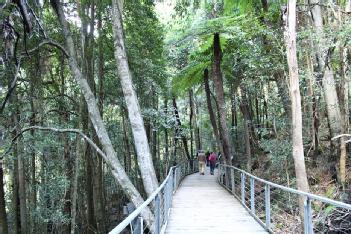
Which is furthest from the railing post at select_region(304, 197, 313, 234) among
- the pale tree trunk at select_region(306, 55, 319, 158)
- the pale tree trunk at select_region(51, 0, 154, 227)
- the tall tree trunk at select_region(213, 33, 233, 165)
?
the tall tree trunk at select_region(213, 33, 233, 165)

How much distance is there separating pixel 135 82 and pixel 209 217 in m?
8.49

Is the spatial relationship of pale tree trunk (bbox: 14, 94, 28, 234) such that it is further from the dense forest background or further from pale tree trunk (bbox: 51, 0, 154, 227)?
pale tree trunk (bbox: 51, 0, 154, 227)

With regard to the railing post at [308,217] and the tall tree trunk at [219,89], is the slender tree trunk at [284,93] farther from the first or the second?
the railing post at [308,217]

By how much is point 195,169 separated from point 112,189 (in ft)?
28.3

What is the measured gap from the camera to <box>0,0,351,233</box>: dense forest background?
10312mm

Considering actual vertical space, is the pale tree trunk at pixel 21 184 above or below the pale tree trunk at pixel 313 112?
below

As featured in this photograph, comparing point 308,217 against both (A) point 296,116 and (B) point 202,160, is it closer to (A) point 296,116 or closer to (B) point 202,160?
(A) point 296,116

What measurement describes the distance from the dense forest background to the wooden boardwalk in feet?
4.17

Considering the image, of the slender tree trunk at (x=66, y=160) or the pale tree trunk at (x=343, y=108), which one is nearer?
the pale tree trunk at (x=343, y=108)

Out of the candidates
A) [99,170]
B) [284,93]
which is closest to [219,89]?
[284,93]

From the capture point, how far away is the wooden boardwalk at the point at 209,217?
289 inches

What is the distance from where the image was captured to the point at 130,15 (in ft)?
46.1

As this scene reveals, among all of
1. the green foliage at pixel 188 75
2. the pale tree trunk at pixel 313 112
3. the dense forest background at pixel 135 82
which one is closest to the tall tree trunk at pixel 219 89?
the dense forest background at pixel 135 82

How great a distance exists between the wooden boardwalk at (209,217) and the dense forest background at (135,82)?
1.27 m
